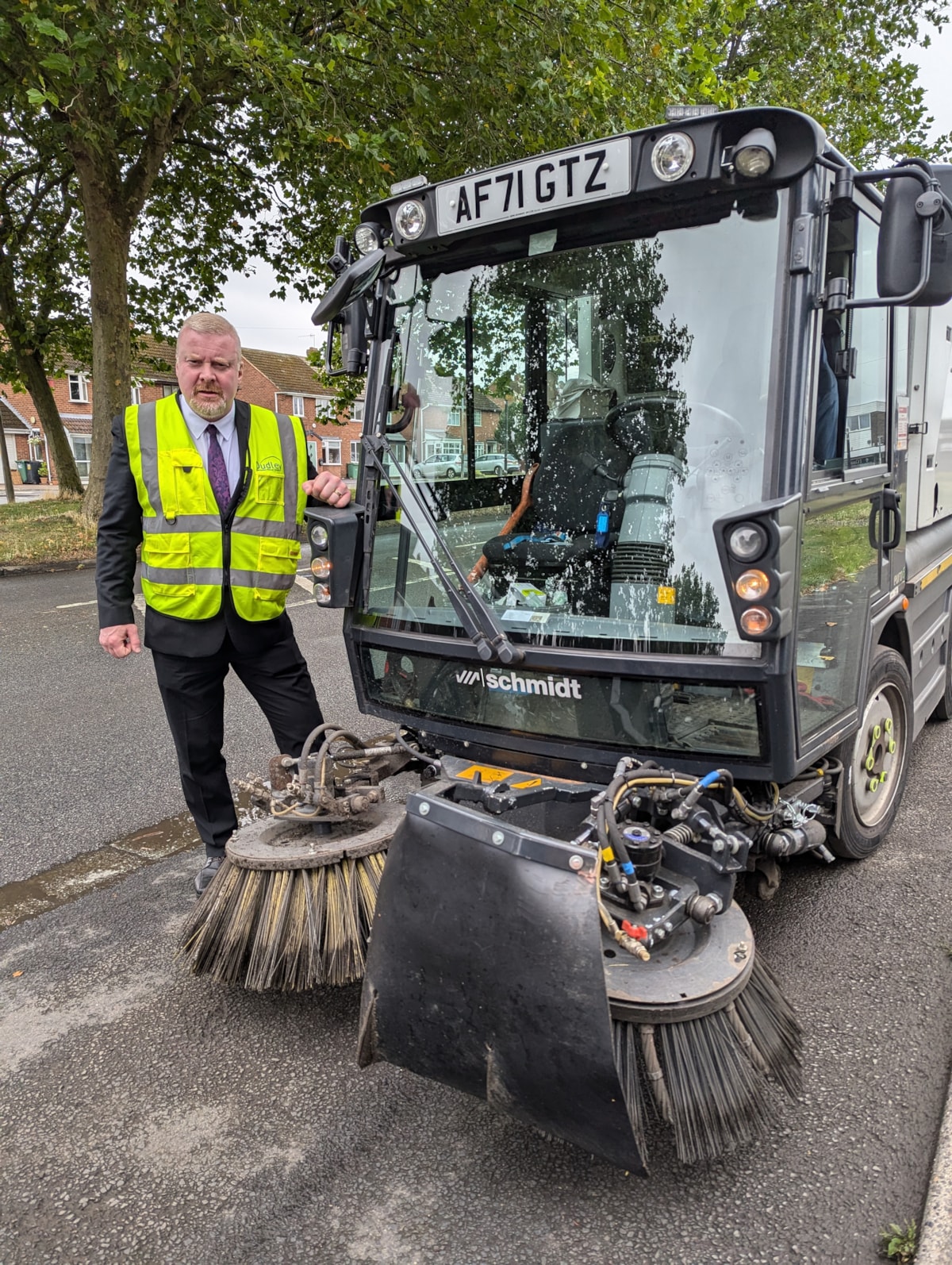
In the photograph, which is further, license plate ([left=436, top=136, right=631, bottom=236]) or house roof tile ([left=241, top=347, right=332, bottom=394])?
house roof tile ([left=241, top=347, right=332, bottom=394])

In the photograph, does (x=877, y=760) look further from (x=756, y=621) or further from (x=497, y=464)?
(x=497, y=464)

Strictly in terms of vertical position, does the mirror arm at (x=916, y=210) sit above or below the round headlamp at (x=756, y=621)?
above

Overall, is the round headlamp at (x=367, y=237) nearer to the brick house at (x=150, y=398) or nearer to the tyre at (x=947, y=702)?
the tyre at (x=947, y=702)

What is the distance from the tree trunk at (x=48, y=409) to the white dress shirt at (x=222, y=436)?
18359 mm

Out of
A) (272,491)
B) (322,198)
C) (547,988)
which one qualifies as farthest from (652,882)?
(322,198)

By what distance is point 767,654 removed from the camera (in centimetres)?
229

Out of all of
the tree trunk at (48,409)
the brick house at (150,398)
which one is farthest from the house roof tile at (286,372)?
the tree trunk at (48,409)

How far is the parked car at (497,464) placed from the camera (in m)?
2.94

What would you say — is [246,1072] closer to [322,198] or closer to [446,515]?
[446,515]

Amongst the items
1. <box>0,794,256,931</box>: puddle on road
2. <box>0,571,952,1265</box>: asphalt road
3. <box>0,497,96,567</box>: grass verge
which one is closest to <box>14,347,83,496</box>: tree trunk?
<box>0,497,96,567</box>: grass verge

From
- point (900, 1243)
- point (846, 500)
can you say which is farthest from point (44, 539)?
point (900, 1243)

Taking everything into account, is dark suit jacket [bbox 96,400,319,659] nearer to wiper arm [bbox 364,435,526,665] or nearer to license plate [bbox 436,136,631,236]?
wiper arm [bbox 364,435,526,665]

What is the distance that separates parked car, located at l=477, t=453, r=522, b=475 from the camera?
→ 2943 mm

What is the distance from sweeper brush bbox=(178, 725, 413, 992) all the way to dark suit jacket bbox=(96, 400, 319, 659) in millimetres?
571
